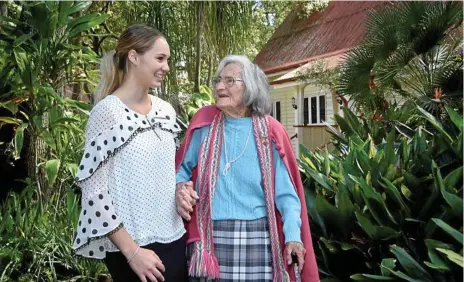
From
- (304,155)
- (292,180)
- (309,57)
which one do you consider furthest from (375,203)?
(309,57)

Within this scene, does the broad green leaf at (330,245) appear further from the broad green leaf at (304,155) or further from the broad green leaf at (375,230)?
the broad green leaf at (304,155)

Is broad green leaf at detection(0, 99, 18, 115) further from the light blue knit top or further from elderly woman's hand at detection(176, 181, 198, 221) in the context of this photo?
elderly woman's hand at detection(176, 181, 198, 221)

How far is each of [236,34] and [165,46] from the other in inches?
319

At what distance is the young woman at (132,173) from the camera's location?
7.29 feet

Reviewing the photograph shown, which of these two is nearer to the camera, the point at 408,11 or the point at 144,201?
the point at 144,201

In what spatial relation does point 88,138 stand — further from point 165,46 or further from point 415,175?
point 415,175

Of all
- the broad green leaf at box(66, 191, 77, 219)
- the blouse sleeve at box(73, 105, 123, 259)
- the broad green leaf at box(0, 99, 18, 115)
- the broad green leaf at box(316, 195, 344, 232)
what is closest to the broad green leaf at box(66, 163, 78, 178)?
the broad green leaf at box(66, 191, 77, 219)

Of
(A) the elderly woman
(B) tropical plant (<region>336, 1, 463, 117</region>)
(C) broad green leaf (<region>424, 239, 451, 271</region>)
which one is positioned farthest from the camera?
(B) tropical plant (<region>336, 1, 463, 117</region>)

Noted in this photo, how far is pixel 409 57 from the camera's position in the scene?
9078 mm

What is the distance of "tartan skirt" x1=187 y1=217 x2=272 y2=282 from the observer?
2557mm

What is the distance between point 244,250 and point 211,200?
0.24m

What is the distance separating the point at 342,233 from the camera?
10.8ft

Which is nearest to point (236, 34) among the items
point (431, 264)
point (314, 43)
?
point (431, 264)

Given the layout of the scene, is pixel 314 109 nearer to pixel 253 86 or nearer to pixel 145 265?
pixel 253 86
